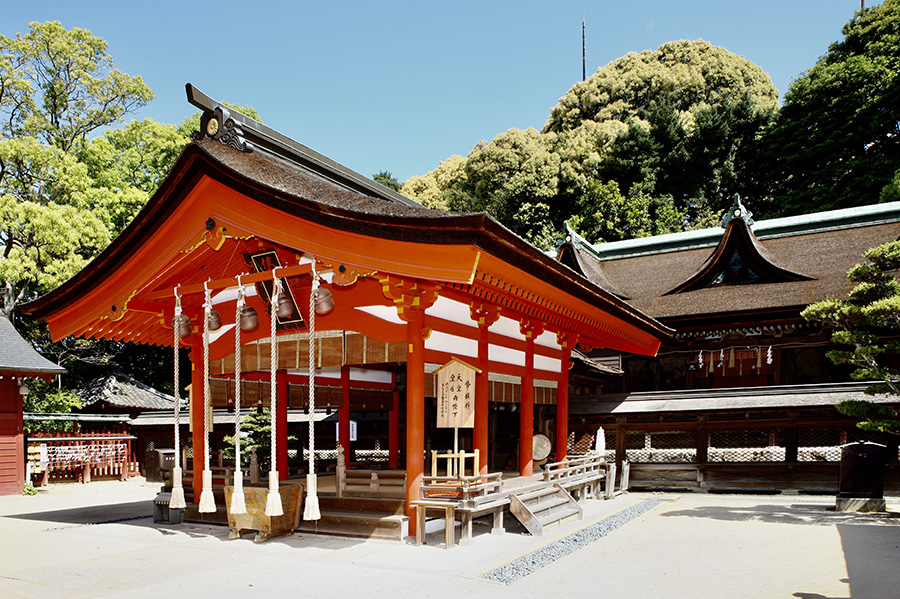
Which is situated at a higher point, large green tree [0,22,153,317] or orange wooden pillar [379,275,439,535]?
large green tree [0,22,153,317]

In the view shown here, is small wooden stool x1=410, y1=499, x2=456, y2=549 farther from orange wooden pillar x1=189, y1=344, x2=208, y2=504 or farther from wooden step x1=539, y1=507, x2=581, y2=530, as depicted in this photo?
orange wooden pillar x1=189, y1=344, x2=208, y2=504

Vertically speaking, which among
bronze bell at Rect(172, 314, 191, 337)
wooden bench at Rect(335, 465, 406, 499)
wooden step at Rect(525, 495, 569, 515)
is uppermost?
bronze bell at Rect(172, 314, 191, 337)

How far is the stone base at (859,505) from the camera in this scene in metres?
12.5

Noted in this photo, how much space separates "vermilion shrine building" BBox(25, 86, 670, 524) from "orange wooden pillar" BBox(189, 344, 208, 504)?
0.03 m

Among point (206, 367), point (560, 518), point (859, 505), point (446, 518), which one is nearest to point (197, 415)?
point (206, 367)

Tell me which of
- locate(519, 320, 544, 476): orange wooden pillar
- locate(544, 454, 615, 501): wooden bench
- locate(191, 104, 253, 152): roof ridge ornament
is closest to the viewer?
locate(191, 104, 253, 152): roof ridge ornament

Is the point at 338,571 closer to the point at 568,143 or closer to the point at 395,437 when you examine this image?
the point at 395,437

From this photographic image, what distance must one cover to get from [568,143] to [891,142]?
15.7 m

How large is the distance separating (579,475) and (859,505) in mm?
5165

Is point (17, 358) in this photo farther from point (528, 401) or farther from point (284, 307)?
point (528, 401)

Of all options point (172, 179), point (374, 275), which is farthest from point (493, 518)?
point (172, 179)

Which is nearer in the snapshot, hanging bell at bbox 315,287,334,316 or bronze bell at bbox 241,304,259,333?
hanging bell at bbox 315,287,334,316

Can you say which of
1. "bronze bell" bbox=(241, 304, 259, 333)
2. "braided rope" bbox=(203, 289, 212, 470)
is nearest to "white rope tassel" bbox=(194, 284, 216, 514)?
"braided rope" bbox=(203, 289, 212, 470)

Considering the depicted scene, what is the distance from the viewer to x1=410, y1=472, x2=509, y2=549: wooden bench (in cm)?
902
